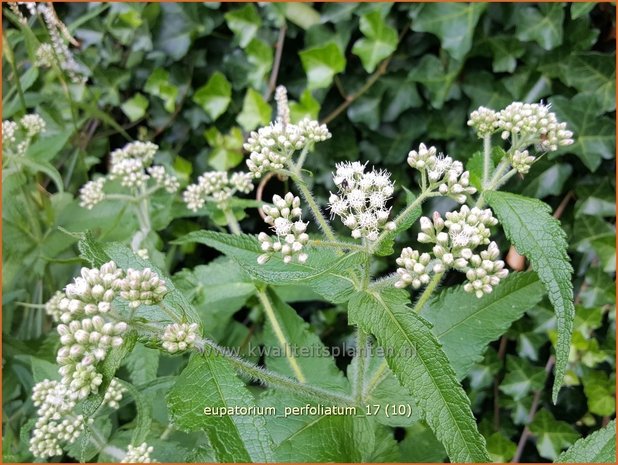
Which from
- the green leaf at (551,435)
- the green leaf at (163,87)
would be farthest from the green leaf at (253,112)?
the green leaf at (551,435)

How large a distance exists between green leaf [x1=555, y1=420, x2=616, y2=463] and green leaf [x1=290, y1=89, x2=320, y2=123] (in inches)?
58.0

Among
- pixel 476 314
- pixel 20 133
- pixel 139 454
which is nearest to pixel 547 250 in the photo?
pixel 476 314

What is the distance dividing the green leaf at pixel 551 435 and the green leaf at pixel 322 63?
1429mm

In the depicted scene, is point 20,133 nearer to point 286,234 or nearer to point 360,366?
point 286,234

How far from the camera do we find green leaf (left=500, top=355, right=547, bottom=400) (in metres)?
2.00

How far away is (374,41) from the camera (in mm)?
2105

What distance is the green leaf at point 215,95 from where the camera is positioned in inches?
95.7

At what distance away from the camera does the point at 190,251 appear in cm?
249

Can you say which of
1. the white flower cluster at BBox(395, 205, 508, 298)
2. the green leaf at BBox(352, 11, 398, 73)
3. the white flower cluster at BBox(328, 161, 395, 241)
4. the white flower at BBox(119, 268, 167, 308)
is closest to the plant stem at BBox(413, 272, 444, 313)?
the white flower cluster at BBox(395, 205, 508, 298)

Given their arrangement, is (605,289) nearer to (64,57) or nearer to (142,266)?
(142,266)

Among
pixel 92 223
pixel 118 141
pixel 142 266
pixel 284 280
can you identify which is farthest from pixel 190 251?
pixel 284 280

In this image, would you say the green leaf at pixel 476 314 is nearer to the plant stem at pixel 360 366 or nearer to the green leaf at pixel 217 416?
the plant stem at pixel 360 366

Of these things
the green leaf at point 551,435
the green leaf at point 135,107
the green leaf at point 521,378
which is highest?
the green leaf at point 135,107

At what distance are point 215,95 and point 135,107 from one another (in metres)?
0.47
